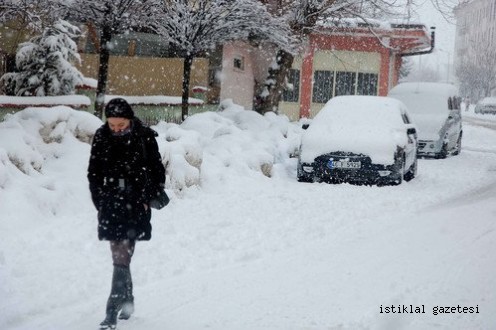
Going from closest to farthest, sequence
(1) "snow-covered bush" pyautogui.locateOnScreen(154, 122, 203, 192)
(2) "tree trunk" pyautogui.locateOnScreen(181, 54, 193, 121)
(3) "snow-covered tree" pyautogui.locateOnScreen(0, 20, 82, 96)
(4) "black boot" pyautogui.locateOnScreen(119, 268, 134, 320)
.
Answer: (4) "black boot" pyautogui.locateOnScreen(119, 268, 134, 320) < (1) "snow-covered bush" pyautogui.locateOnScreen(154, 122, 203, 192) < (3) "snow-covered tree" pyautogui.locateOnScreen(0, 20, 82, 96) < (2) "tree trunk" pyautogui.locateOnScreen(181, 54, 193, 121)

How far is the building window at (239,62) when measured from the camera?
2234 cm

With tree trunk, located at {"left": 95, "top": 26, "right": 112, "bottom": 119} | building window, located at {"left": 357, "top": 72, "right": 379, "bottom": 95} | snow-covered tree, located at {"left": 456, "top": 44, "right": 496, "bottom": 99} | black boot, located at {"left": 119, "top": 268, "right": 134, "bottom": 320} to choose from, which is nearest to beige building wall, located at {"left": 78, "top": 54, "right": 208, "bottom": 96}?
tree trunk, located at {"left": 95, "top": 26, "right": 112, "bottom": 119}

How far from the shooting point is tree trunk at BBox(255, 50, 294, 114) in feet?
63.3

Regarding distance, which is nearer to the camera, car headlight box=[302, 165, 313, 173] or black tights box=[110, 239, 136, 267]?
black tights box=[110, 239, 136, 267]

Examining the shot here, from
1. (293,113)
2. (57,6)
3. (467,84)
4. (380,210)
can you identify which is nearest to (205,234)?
(380,210)

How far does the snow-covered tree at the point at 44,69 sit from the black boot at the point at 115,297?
28.2 feet

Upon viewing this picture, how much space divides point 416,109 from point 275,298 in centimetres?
1420

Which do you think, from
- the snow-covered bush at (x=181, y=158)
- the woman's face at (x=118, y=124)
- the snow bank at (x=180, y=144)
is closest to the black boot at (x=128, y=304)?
the woman's face at (x=118, y=124)

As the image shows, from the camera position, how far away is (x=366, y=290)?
551 centimetres

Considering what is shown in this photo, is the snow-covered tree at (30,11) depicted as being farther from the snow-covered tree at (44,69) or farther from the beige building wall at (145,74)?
the beige building wall at (145,74)

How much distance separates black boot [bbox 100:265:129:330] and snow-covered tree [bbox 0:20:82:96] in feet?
28.2

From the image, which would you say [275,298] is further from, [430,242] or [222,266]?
[430,242]

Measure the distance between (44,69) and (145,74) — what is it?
179 inches

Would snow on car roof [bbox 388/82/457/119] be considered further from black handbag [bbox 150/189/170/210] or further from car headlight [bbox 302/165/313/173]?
black handbag [bbox 150/189/170/210]
